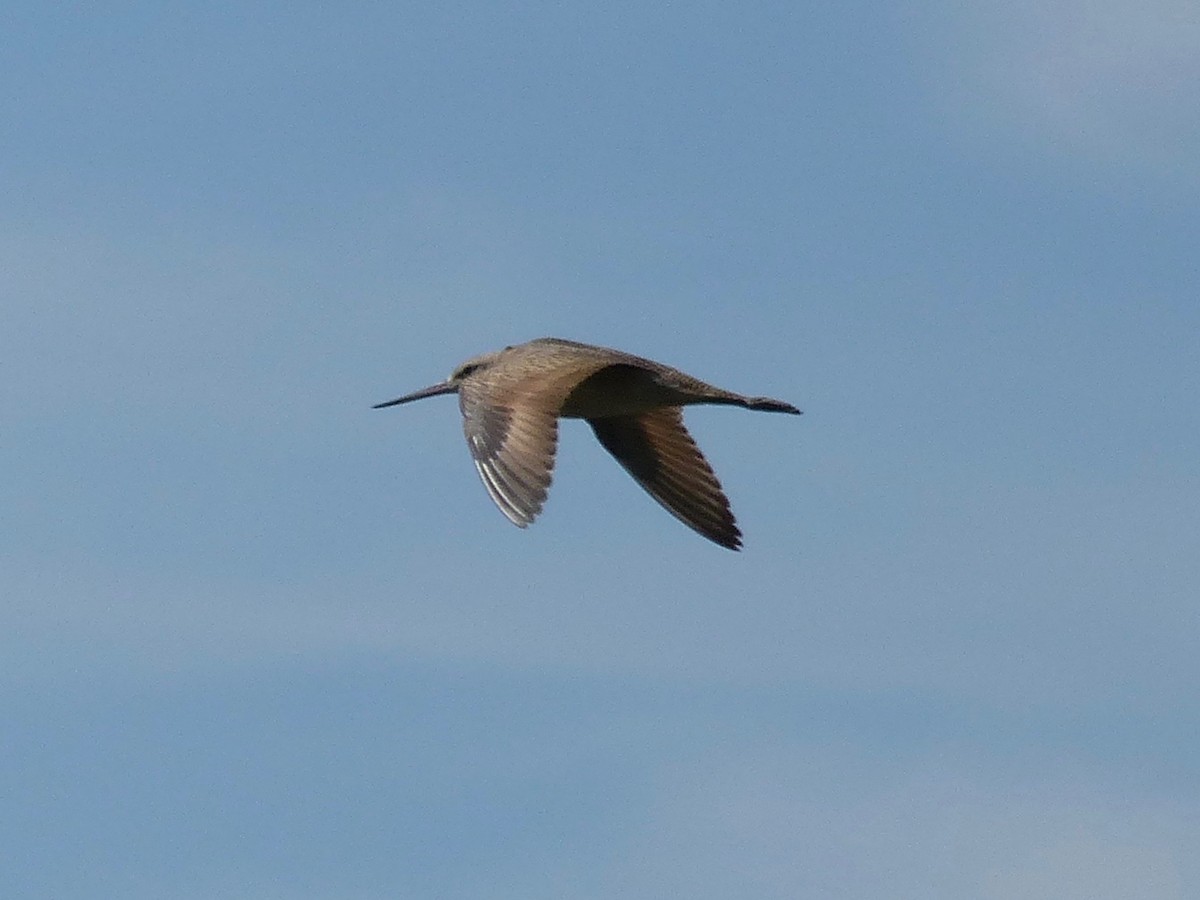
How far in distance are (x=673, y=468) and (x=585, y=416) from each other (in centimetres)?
109

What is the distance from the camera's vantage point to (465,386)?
19.7m

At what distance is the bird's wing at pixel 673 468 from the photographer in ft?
72.0

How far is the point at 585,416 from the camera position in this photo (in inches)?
844

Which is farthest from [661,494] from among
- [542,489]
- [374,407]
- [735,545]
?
[542,489]

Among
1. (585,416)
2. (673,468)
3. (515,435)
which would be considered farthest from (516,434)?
(673,468)

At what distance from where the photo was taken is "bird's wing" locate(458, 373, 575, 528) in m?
17.9

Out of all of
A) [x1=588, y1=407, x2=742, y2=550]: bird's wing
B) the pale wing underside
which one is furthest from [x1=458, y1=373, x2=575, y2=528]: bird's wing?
[x1=588, y1=407, x2=742, y2=550]: bird's wing

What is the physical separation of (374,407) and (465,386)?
9.91 ft

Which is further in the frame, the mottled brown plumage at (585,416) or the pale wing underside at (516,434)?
the mottled brown plumage at (585,416)

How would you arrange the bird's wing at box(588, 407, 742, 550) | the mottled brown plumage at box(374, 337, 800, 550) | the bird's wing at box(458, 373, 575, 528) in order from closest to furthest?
the bird's wing at box(458, 373, 575, 528) → the mottled brown plumage at box(374, 337, 800, 550) → the bird's wing at box(588, 407, 742, 550)

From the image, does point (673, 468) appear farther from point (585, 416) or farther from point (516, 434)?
point (516, 434)

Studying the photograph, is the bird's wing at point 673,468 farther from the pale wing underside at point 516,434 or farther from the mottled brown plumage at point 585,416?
the pale wing underside at point 516,434

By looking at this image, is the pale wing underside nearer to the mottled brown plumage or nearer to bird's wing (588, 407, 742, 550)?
the mottled brown plumage

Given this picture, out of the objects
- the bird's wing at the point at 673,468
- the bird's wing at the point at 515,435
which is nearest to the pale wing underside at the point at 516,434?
the bird's wing at the point at 515,435
